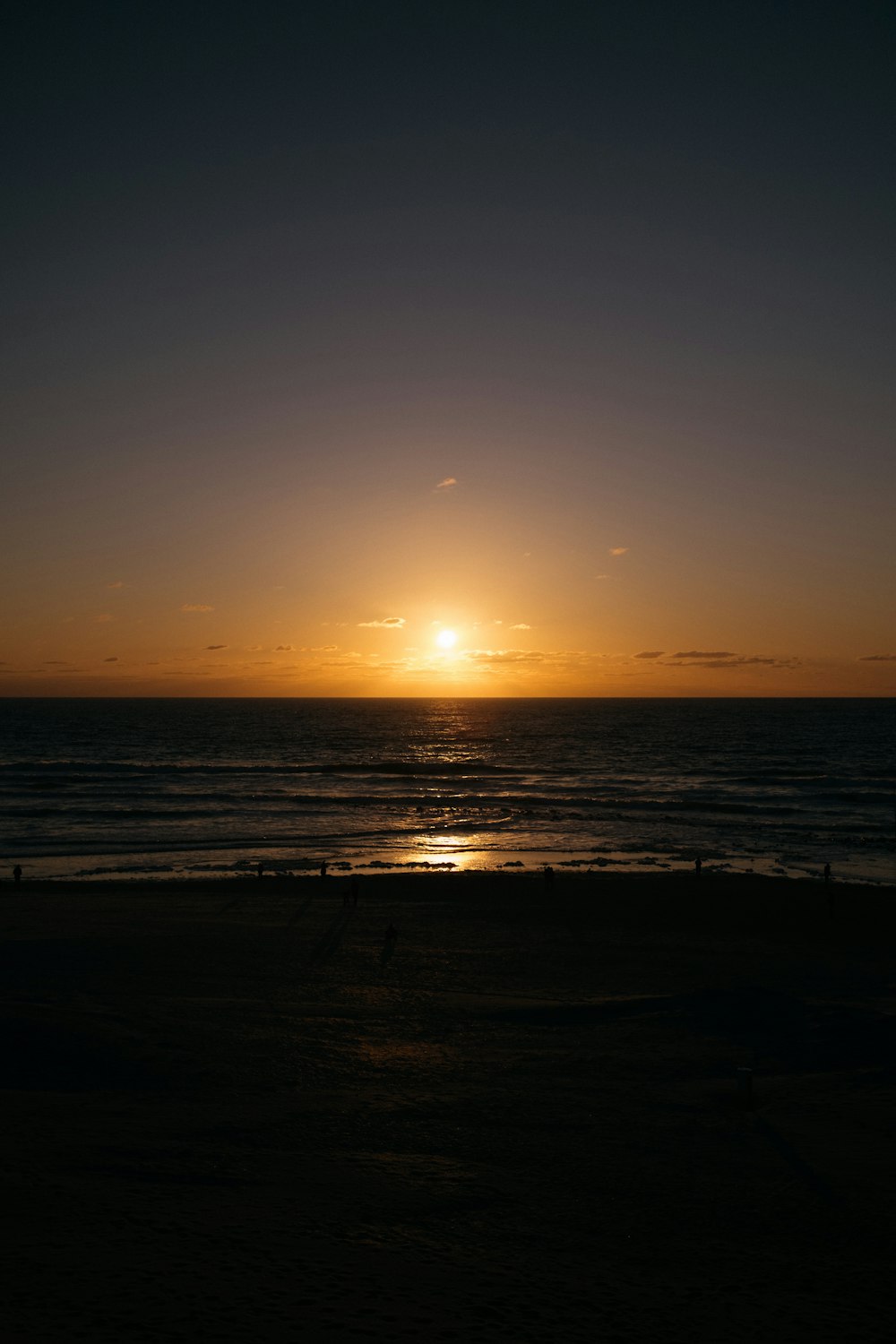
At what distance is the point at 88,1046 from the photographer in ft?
51.4

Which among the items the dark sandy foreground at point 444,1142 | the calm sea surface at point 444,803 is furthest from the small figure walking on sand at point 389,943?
the calm sea surface at point 444,803

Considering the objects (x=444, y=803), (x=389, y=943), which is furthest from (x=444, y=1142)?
(x=444, y=803)

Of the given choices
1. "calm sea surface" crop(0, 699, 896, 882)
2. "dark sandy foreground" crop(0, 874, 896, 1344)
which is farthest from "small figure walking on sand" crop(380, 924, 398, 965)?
"calm sea surface" crop(0, 699, 896, 882)

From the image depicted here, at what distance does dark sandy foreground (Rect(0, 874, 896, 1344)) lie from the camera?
8.96 m

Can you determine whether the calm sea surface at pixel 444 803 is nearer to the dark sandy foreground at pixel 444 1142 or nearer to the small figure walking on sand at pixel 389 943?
the small figure walking on sand at pixel 389 943

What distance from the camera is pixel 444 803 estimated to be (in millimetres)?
64750

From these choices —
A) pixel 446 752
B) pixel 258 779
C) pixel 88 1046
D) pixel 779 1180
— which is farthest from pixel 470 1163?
pixel 446 752

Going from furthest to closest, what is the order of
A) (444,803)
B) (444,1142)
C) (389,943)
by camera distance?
(444,803), (389,943), (444,1142)

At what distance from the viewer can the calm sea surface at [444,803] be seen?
141 feet

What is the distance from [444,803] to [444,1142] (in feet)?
170

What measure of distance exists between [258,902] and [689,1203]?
71.6 ft

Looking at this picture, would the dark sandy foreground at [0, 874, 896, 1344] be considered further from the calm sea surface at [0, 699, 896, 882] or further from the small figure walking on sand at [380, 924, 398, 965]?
the calm sea surface at [0, 699, 896, 882]

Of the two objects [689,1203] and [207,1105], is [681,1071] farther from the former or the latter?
[207,1105]

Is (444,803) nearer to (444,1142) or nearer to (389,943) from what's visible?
(389,943)
